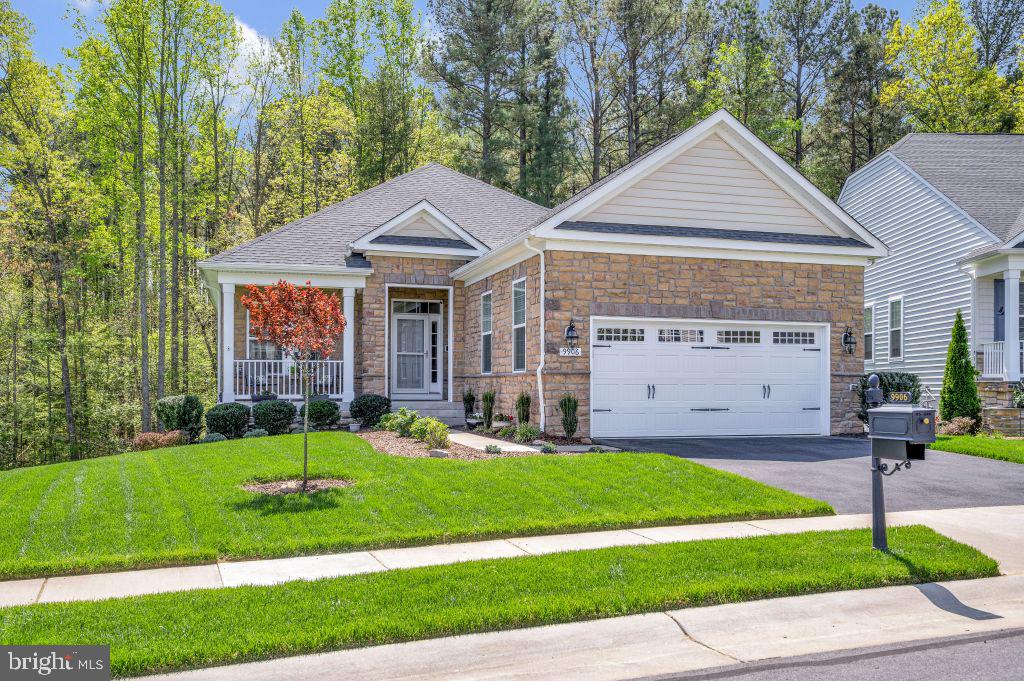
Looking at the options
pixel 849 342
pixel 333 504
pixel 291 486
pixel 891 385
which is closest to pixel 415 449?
pixel 291 486

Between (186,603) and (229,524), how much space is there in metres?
2.30

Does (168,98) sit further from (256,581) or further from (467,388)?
(256,581)

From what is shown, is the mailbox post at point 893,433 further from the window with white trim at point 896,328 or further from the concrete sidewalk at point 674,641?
the window with white trim at point 896,328

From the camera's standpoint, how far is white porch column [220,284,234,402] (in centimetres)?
1672

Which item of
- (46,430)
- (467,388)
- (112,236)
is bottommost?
(46,430)

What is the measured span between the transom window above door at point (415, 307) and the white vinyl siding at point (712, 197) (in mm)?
6301

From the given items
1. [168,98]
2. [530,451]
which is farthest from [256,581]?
[168,98]

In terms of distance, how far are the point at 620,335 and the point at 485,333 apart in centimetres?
404

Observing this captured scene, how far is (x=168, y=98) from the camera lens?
65.6 feet

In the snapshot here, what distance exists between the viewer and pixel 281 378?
17625mm

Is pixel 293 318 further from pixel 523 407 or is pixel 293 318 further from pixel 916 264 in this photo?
pixel 916 264

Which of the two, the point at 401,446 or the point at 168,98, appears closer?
the point at 401,446

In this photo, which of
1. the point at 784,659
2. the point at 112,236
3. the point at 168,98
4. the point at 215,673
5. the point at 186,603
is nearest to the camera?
the point at 215,673

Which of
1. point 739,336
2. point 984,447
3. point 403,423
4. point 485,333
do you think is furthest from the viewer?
point 485,333
